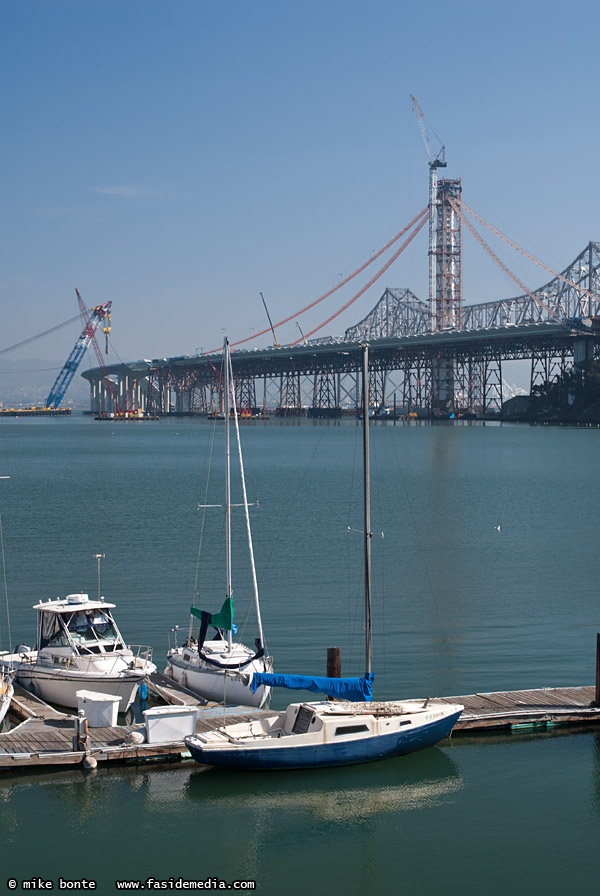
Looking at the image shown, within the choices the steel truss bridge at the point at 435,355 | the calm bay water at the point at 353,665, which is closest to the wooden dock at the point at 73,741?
the calm bay water at the point at 353,665

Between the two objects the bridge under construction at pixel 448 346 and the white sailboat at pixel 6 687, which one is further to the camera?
the bridge under construction at pixel 448 346

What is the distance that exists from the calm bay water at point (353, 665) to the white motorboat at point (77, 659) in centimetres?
210

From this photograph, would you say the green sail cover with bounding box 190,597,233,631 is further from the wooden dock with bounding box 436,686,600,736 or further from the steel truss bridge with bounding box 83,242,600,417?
the steel truss bridge with bounding box 83,242,600,417

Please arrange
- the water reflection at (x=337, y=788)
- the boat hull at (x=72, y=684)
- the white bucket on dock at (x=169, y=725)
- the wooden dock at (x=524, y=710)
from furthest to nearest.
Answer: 1. the boat hull at (x=72, y=684)
2. the wooden dock at (x=524, y=710)
3. the white bucket on dock at (x=169, y=725)
4. the water reflection at (x=337, y=788)

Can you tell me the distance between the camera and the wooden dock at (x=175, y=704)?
12.4 m

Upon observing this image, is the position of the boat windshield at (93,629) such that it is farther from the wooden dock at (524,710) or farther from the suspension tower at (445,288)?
the suspension tower at (445,288)

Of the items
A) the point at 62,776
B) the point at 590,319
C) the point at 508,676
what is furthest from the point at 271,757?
the point at 590,319

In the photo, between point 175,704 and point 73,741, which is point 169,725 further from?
point 175,704

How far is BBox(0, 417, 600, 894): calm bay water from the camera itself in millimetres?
10742

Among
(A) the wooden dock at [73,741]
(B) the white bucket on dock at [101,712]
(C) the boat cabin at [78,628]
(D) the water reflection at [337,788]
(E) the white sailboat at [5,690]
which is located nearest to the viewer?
(D) the water reflection at [337,788]

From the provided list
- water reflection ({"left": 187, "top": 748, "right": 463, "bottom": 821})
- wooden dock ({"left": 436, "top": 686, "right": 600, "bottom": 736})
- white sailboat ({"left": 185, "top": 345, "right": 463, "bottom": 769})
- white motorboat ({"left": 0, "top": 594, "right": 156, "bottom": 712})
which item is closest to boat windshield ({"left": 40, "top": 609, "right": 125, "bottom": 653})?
white motorboat ({"left": 0, "top": 594, "right": 156, "bottom": 712})

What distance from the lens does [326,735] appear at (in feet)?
40.9

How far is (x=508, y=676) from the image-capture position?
16.4m

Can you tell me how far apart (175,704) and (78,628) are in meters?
2.07
